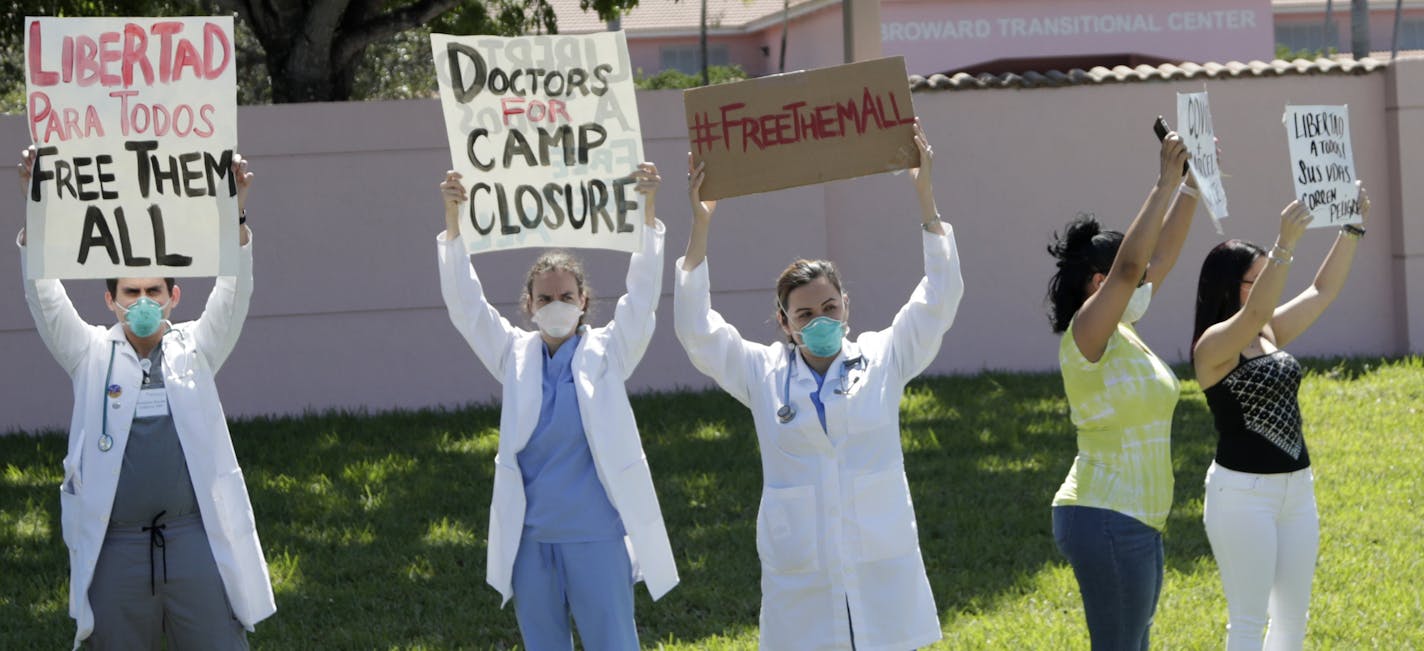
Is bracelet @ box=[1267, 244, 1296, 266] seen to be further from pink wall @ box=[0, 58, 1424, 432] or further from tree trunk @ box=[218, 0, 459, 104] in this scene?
tree trunk @ box=[218, 0, 459, 104]

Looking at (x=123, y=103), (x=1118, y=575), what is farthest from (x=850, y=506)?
(x=123, y=103)

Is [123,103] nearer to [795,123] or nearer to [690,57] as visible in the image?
[795,123]

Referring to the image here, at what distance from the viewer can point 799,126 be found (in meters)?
5.13

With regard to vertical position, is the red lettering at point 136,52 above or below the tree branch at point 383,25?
below

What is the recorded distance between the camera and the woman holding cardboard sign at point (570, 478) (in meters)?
4.94

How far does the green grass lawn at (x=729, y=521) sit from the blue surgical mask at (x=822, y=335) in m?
2.30

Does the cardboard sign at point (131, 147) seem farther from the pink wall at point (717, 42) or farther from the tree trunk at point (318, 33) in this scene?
the pink wall at point (717, 42)

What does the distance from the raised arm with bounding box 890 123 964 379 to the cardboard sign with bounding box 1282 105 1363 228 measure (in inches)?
66.6

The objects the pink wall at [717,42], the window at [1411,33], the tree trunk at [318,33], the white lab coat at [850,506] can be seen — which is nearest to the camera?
the white lab coat at [850,506]

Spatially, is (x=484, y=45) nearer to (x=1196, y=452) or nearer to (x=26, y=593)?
(x=26, y=593)

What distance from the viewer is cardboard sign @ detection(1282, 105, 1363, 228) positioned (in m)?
5.88

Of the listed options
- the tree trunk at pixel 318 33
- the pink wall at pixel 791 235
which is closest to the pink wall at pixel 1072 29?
the pink wall at pixel 791 235

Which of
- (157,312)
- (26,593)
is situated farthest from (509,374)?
(26,593)

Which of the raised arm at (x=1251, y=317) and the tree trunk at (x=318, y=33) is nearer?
the raised arm at (x=1251, y=317)
